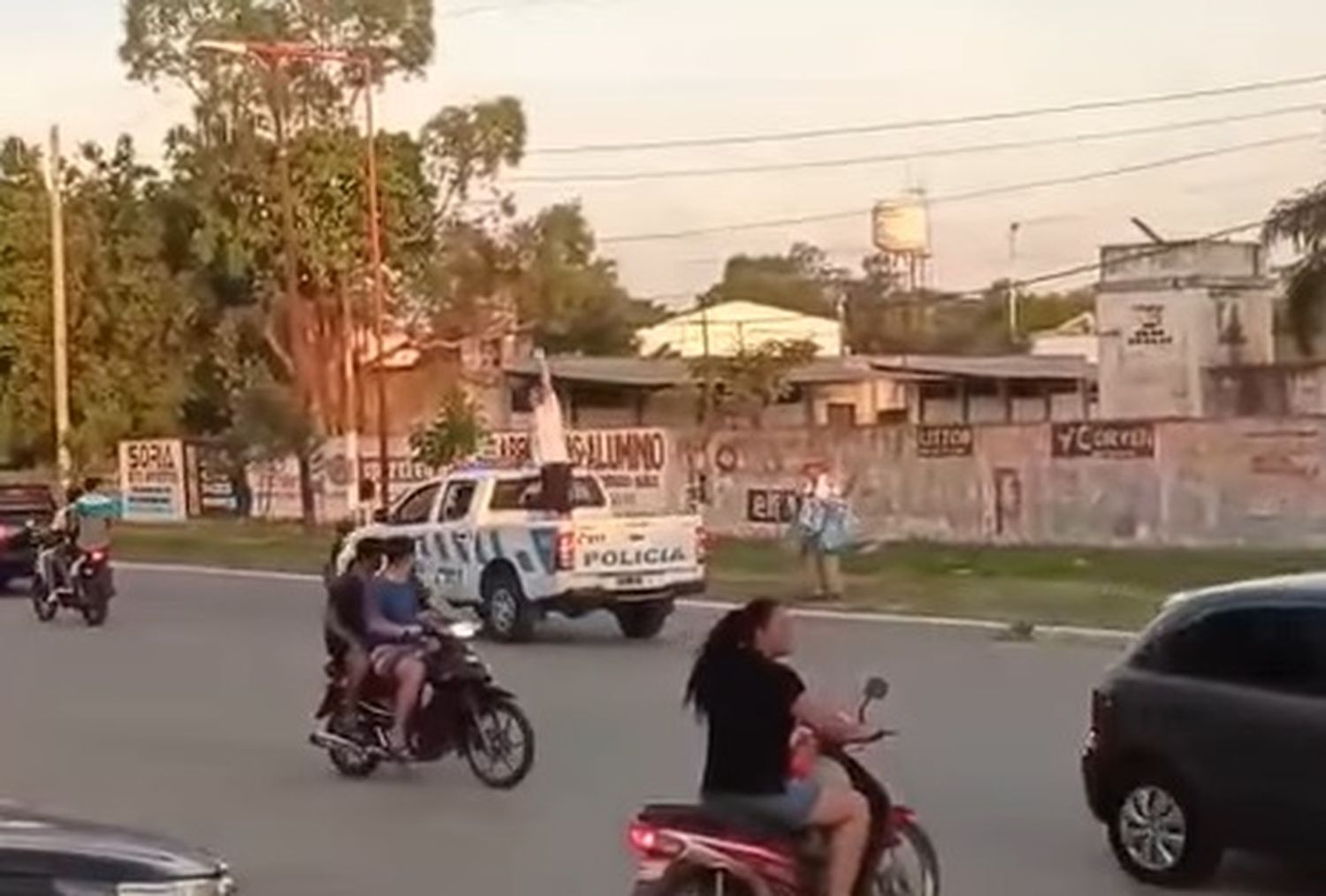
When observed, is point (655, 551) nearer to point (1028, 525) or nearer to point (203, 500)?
point (1028, 525)

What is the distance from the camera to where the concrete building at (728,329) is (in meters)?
Result: 88.1

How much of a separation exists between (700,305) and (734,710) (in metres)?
95.1

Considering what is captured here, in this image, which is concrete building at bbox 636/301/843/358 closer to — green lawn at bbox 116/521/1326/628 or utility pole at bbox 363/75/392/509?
utility pole at bbox 363/75/392/509

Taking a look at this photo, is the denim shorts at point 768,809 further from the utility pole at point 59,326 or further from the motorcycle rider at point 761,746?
the utility pole at point 59,326

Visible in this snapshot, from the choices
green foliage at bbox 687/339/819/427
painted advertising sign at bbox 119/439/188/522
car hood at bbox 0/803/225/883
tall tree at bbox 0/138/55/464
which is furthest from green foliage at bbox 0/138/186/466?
car hood at bbox 0/803/225/883

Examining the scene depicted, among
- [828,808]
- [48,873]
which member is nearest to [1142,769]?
[828,808]

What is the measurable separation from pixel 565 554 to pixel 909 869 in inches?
697

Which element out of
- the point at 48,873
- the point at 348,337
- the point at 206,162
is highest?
the point at 206,162

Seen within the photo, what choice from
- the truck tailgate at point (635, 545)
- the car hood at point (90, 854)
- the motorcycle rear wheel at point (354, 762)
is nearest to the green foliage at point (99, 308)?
the truck tailgate at point (635, 545)

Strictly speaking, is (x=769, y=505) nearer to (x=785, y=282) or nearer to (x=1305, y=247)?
(x=1305, y=247)

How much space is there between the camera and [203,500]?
220ft

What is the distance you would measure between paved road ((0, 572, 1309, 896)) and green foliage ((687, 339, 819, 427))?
32541 mm

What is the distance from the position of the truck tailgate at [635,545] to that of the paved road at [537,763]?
2.63 feet

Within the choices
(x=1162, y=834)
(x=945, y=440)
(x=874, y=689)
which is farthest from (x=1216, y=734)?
(x=945, y=440)
